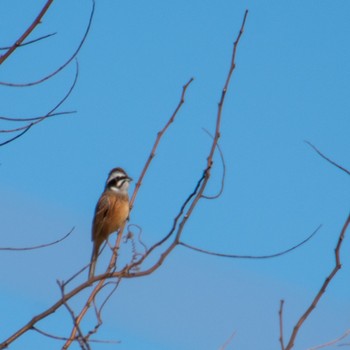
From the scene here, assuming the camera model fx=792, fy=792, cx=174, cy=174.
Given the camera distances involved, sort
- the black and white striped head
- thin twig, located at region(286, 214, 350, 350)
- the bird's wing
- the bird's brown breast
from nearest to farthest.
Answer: thin twig, located at region(286, 214, 350, 350) → the bird's brown breast → the bird's wing → the black and white striped head

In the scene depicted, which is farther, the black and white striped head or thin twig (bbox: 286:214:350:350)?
the black and white striped head

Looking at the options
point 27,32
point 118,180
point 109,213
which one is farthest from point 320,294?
point 118,180

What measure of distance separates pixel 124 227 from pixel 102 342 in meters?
1.82

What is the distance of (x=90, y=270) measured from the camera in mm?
7281

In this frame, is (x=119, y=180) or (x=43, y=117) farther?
(x=119, y=180)

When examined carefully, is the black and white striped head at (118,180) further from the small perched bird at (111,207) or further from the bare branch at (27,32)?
the bare branch at (27,32)

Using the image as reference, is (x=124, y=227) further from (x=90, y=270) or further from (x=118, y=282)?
(x=90, y=270)

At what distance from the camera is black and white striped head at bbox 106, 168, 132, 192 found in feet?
29.6

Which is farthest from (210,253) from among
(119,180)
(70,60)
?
(119,180)

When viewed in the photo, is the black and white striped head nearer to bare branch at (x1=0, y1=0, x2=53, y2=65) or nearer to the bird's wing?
the bird's wing

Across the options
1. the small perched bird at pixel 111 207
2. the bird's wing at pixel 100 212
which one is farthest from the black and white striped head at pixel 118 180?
the bird's wing at pixel 100 212

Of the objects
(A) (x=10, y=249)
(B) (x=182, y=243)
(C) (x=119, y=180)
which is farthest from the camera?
(C) (x=119, y=180)

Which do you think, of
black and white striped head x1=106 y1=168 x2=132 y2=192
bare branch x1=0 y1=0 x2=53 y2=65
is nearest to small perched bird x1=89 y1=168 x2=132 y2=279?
black and white striped head x1=106 y1=168 x2=132 y2=192

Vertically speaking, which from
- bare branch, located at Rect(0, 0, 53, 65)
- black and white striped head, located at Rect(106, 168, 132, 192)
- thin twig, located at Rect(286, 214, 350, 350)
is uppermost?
black and white striped head, located at Rect(106, 168, 132, 192)
